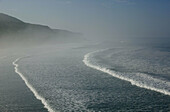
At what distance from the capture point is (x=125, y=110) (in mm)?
13766

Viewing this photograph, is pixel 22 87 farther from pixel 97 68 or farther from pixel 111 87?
pixel 97 68

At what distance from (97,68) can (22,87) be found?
10.6m

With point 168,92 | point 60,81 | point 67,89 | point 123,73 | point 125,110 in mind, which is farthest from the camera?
point 123,73

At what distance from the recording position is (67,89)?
18906 millimetres

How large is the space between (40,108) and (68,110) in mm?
1582

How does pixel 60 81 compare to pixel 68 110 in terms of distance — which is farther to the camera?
pixel 60 81

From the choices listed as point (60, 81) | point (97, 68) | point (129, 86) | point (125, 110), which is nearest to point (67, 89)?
point (60, 81)

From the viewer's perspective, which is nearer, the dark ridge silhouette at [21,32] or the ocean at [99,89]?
the ocean at [99,89]

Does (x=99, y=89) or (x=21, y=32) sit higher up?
(x=99, y=89)

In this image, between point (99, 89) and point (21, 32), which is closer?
point (99, 89)

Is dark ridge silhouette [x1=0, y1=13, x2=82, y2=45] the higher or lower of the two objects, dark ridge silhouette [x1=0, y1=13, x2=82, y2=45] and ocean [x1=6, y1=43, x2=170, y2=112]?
the lower

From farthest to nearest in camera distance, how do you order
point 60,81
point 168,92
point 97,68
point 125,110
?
point 97,68
point 60,81
point 168,92
point 125,110

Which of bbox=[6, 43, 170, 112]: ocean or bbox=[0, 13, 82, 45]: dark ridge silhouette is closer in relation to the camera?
bbox=[6, 43, 170, 112]: ocean

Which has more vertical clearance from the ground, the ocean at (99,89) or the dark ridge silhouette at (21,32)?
the ocean at (99,89)
